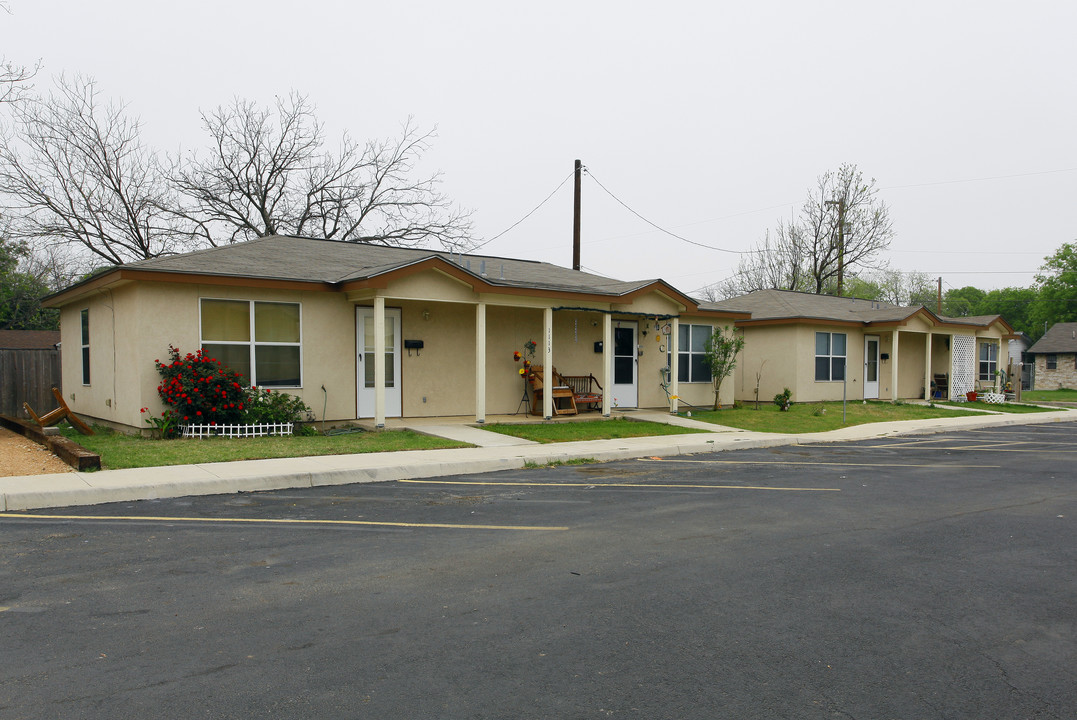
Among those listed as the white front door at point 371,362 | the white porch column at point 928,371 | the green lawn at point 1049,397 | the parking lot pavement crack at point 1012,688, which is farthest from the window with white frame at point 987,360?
the parking lot pavement crack at point 1012,688

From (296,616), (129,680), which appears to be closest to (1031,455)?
(296,616)

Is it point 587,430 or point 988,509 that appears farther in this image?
point 587,430

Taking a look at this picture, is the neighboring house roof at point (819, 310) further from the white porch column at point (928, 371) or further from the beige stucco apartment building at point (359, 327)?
the beige stucco apartment building at point (359, 327)

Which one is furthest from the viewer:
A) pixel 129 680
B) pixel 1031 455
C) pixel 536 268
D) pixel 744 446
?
pixel 536 268

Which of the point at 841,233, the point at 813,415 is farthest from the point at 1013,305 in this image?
the point at 813,415

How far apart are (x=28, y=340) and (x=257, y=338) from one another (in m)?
17.2

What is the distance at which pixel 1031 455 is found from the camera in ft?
47.3

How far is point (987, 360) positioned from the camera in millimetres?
33750

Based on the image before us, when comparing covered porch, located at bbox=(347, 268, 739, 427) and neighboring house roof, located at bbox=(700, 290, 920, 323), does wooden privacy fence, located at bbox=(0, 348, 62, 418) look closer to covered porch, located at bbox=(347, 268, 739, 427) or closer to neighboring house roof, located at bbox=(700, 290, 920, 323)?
covered porch, located at bbox=(347, 268, 739, 427)

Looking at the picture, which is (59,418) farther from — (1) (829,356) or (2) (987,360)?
(2) (987,360)

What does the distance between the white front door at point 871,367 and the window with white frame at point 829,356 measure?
57.7 inches

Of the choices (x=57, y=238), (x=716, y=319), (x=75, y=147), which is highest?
(x=75, y=147)

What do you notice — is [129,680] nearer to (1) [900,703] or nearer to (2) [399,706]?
(2) [399,706]

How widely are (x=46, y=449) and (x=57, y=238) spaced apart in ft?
67.1
